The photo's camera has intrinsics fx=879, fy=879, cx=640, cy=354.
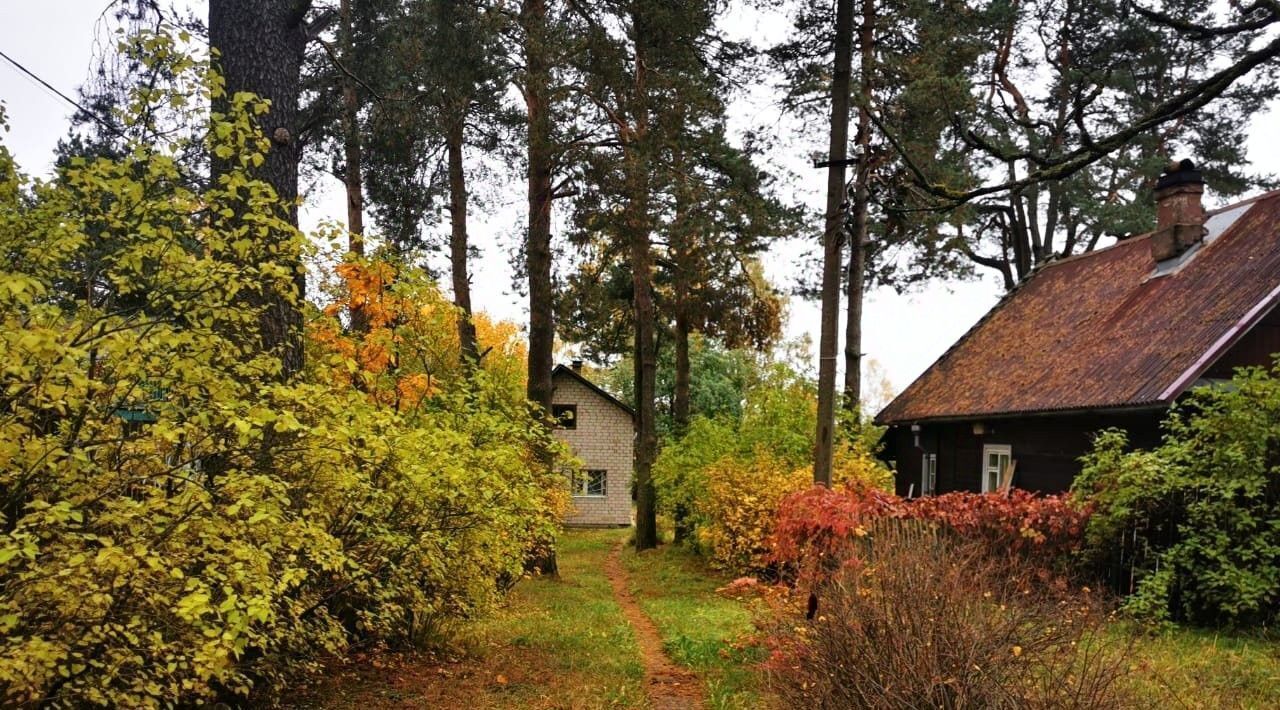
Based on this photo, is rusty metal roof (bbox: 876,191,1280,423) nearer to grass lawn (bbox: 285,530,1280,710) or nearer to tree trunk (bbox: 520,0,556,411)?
grass lawn (bbox: 285,530,1280,710)

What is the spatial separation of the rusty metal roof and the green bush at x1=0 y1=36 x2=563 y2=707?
11303 mm

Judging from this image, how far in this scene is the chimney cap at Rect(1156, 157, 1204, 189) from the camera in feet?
51.8

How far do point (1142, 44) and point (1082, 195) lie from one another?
3.65m

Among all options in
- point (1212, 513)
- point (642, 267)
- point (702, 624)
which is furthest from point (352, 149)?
point (1212, 513)

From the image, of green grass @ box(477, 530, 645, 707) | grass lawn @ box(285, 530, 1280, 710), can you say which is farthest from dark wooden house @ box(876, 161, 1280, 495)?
green grass @ box(477, 530, 645, 707)

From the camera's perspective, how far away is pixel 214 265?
15.7 ft

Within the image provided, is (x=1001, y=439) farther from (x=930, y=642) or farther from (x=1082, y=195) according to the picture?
(x=930, y=642)

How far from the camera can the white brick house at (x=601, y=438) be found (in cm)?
3516

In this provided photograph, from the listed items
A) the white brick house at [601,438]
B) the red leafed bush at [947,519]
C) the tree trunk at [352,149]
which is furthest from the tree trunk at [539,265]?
the white brick house at [601,438]

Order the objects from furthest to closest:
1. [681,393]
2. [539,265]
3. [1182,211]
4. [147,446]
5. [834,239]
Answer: [681,393] < [1182,211] < [539,265] < [834,239] < [147,446]

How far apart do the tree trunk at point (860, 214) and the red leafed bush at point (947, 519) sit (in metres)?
3.58

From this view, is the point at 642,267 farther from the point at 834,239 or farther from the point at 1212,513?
the point at 1212,513

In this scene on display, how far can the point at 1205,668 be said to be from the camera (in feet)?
22.8

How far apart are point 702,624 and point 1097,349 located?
918cm
